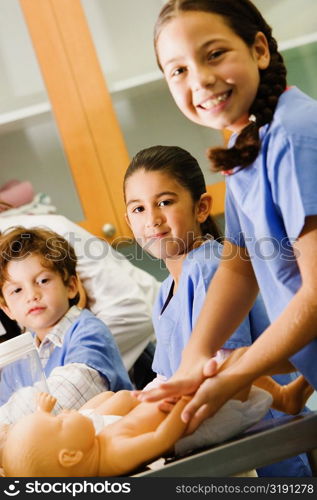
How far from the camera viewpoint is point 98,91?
1.66 metres

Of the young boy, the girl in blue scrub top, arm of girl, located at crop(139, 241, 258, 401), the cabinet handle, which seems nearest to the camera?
arm of girl, located at crop(139, 241, 258, 401)

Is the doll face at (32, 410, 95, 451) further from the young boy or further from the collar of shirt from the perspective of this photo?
the collar of shirt

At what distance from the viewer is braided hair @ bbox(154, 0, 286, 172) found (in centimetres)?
63

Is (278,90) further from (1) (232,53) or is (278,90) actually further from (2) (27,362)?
(2) (27,362)

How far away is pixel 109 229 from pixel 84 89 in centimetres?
33

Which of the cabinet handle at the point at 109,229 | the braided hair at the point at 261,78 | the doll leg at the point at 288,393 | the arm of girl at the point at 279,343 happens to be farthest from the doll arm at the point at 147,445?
the cabinet handle at the point at 109,229

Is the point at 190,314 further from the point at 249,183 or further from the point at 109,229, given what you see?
the point at 109,229

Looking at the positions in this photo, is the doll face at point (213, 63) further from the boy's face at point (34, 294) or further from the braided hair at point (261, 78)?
the boy's face at point (34, 294)

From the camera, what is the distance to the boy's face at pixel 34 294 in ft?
3.44

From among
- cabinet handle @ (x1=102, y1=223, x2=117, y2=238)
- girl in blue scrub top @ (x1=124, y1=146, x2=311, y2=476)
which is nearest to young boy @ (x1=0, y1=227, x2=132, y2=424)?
girl in blue scrub top @ (x1=124, y1=146, x2=311, y2=476)

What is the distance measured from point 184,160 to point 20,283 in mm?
331

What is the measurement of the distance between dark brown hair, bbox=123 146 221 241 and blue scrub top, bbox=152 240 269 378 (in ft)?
0.16

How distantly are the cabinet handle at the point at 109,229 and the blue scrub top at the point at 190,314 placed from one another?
76 centimetres

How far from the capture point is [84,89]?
1.66 m
